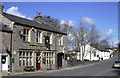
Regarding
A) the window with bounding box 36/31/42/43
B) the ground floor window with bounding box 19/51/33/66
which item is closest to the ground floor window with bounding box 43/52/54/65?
the window with bounding box 36/31/42/43

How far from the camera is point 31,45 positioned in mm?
29266

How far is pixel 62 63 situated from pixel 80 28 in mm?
23127

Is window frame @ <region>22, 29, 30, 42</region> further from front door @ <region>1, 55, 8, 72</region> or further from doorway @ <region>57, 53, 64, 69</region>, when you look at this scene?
doorway @ <region>57, 53, 64, 69</region>

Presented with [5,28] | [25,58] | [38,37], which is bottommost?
[25,58]

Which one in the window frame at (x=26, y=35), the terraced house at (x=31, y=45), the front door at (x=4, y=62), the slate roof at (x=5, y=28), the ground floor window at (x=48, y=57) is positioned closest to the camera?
the slate roof at (x=5, y=28)

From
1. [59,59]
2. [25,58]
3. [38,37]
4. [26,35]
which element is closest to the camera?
[25,58]

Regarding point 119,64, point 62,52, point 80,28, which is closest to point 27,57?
point 62,52

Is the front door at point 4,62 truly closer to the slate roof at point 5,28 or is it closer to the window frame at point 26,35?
the slate roof at point 5,28

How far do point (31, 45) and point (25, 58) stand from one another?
223 centimetres

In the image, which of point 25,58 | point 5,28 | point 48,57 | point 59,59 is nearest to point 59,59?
point 59,59

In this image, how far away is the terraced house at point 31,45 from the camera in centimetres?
2566

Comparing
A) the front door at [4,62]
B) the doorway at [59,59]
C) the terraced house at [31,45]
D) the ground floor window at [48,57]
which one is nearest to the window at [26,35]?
the terraced house at [31,45]

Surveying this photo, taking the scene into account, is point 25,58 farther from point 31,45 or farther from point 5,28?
point 5,28

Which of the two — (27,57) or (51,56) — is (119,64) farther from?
(27,57)
